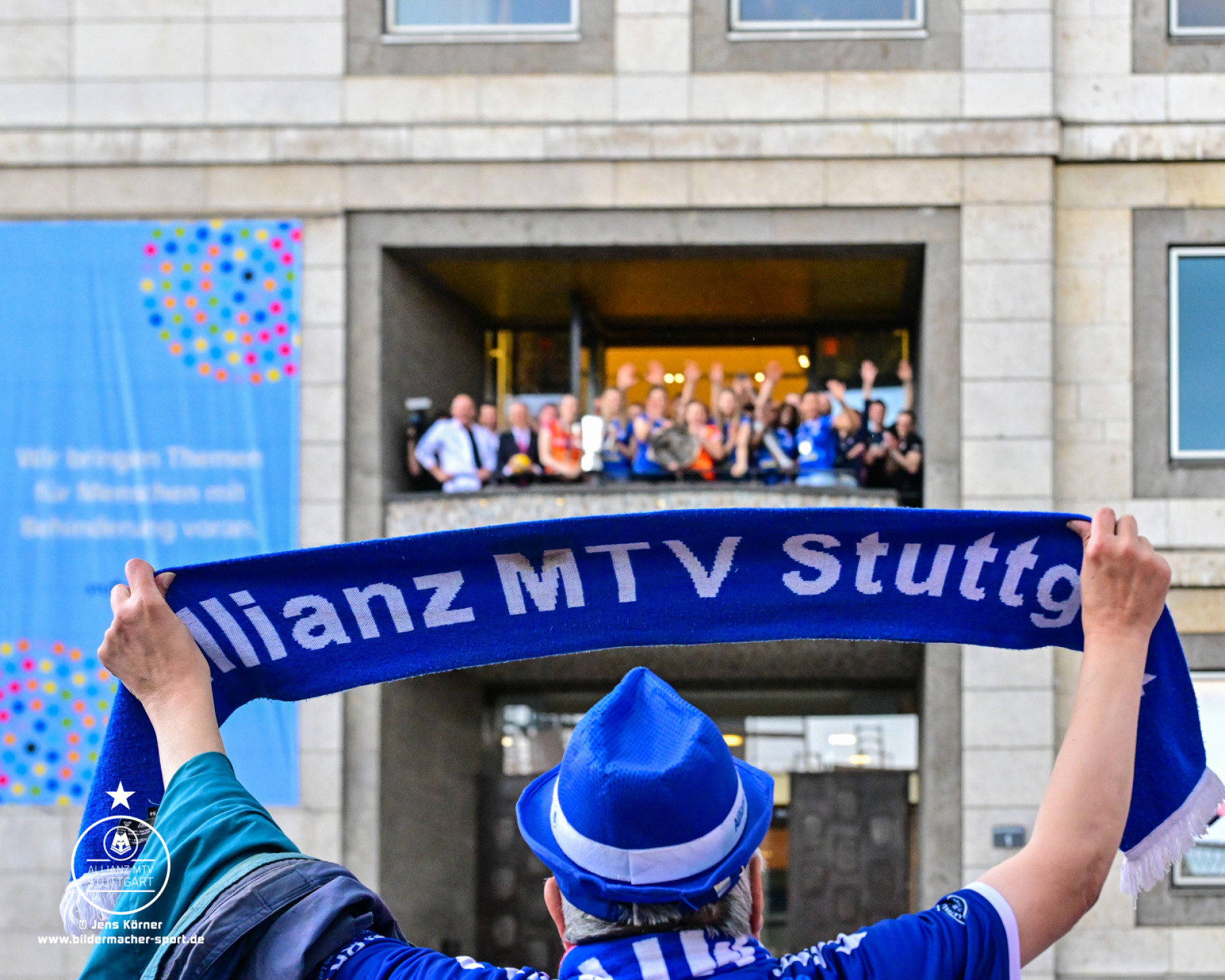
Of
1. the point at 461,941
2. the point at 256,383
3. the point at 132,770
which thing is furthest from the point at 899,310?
the point at 132,770

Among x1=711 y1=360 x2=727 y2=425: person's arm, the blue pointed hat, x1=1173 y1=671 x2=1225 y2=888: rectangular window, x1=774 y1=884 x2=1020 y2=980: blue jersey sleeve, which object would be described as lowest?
x1=1173 y1=671 x2=1225 y2=888: rectangular window

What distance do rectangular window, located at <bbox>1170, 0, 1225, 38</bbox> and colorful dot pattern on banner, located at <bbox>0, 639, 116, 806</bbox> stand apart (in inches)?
491

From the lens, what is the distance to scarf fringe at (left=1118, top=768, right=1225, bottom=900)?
8.76 feet

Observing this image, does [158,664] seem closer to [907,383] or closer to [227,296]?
[227,296]

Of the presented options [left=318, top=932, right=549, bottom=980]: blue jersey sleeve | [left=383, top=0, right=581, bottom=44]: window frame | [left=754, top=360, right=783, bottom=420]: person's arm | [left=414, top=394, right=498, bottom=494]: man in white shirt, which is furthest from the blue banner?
[left=318, top=932, right=549, bottom=980]: blue jersey sleeve

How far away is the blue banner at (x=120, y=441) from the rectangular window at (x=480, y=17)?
97.4 inches

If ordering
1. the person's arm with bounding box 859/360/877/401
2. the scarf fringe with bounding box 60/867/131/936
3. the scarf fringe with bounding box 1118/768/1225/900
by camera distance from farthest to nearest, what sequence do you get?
the person's arm with bounding box 859/360/877/401
the scarf fringe with bounding box 1118/768/1225/900
the scarf fringe with bounding box 60/867/131/936

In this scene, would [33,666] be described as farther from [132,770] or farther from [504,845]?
[132,770]

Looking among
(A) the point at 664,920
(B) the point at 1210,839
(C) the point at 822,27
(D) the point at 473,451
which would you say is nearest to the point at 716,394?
(D) the point at 473,451

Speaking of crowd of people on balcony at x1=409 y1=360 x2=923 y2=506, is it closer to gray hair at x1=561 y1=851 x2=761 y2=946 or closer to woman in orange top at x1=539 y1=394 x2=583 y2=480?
woman in orange top at x1=539 y1=394 x2=583 y2=480

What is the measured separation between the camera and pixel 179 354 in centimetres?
1385

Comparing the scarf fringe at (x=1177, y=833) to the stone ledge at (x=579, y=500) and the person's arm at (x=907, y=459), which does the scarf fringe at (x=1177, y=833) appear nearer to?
the stone ledge at (x=579, y=500)

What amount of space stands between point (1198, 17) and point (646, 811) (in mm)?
14666

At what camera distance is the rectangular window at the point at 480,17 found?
14.2 m
